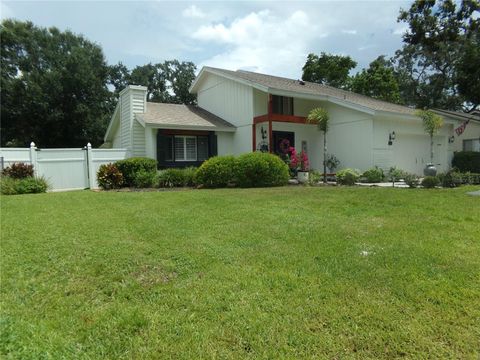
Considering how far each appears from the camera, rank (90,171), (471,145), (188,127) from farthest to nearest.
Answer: (471,145) → (188,127) → (90,171)

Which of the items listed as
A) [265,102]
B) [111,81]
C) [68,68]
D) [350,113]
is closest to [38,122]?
[68,68]

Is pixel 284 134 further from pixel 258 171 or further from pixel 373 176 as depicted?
pixel 258 171

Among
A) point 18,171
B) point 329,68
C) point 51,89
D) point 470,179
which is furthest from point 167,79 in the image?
point 470,179

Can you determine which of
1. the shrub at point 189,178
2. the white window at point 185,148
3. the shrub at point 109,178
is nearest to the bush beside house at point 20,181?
the shrub at point 109,178

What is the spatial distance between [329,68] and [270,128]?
18854mm

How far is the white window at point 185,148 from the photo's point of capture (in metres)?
17.0

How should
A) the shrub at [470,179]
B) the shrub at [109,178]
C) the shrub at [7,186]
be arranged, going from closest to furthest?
the shrub at [7,186], the shrub at [470,179], the shrub at [109,178]

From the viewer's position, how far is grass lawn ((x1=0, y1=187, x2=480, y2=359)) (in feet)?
8.98

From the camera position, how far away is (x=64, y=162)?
14430 mm

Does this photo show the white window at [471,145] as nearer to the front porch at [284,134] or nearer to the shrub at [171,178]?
the front porch at [284,134]

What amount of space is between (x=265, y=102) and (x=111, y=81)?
73.7ft

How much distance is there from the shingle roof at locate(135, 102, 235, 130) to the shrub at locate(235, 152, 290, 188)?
4966mm

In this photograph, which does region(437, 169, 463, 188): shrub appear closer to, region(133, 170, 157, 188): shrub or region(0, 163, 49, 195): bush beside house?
region(133, 170, 157, 188): shrub

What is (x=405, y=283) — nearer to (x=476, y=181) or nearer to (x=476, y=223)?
(x=476, y=223)
